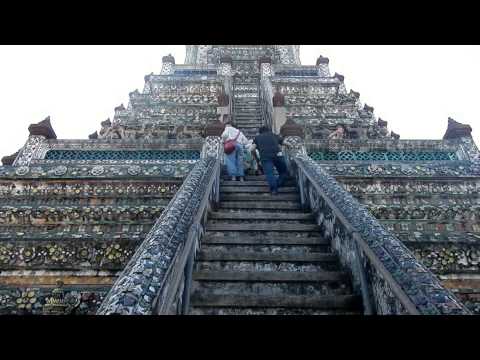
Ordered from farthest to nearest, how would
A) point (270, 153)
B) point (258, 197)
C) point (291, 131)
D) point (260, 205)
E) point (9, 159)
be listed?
point (291, 131), point (9, 159), point (270, 153), point (258, 197), point (260, 205)

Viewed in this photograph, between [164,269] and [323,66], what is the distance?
18.5 m

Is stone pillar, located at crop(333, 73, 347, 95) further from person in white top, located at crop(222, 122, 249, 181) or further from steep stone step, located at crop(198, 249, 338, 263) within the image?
steep stone step, located at crop(198, 249, 338, 263)

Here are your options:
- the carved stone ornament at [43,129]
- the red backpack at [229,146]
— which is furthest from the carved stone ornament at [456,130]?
the carved stone ornament at [43,129]

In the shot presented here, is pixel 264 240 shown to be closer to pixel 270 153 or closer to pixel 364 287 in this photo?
pixel 364 287

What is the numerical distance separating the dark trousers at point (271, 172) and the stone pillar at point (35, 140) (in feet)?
17.2

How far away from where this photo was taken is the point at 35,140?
7949 millimetres

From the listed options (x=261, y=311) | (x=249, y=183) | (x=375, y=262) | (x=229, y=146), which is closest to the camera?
(x=375, y=262)

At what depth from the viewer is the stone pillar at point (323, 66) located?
60.4 ft

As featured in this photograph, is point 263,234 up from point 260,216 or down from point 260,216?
down

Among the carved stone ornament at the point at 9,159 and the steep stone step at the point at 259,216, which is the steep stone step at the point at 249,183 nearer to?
the steep stone step at the point at 259,216

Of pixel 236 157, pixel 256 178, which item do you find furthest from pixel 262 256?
pixel 236 157
